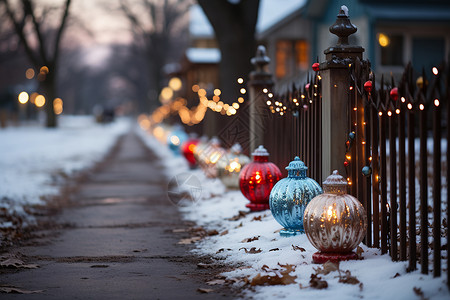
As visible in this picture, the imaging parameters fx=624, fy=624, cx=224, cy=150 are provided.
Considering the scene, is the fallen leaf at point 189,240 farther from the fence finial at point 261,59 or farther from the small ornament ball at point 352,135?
the fence finial at point 261,59

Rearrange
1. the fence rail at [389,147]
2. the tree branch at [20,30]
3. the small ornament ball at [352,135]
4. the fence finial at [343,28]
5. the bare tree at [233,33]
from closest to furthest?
the fence rail at [389,147] < the small ornament ball at [352,135] < the fence finial at [343,28] < the bare tree at [233,33] < the tree branch at [20,30]

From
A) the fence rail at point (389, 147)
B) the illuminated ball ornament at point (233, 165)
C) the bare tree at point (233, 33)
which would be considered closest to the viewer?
the fence rail at point (389, 147)

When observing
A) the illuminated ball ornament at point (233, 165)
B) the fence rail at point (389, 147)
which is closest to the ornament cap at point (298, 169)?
the fence rail at point (389, 147)

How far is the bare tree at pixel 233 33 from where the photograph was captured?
15.2 meters

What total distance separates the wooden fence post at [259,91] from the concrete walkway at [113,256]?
82.2 inches

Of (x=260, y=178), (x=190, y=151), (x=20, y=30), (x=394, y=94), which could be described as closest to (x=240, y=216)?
(x=260, y=178)

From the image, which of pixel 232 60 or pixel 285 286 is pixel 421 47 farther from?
pixel 285 286

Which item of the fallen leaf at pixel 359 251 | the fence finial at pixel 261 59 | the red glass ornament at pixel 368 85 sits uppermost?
the fence finial at pixel 261 59

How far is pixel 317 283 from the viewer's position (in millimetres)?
4855

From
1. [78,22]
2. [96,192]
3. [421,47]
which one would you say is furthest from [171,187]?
[78,22]

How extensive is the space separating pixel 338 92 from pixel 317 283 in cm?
216

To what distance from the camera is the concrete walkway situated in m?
5.30

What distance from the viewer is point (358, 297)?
453 cm

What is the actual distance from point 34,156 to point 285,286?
18.8 m
